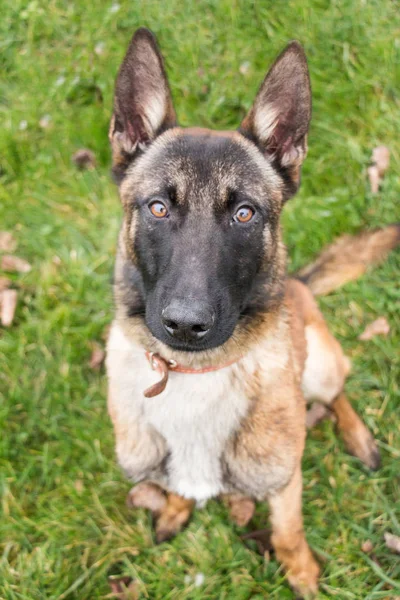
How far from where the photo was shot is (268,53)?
4.68 meters

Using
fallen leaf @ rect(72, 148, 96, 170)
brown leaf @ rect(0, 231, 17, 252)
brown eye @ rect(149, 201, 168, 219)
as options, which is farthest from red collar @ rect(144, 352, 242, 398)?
fallen leaf @ rect(72, 148, 96, 170)

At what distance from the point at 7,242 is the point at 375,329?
118 inches

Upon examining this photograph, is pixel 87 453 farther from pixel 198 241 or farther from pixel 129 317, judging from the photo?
pixel 198 241

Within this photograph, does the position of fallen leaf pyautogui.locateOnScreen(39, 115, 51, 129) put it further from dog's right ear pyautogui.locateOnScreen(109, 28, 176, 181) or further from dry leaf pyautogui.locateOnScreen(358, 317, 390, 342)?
dry leaf pyautogui.locateOnScreen(358, 317, 390, 342)

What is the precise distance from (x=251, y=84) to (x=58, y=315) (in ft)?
8.17

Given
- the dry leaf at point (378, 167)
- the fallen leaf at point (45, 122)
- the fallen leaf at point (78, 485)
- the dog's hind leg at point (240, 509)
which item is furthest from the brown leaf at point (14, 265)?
the dry leaf at point (378, 167)

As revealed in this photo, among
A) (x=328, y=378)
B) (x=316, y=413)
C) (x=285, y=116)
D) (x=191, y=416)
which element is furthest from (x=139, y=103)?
(x=316, y=413)

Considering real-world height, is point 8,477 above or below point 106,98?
below

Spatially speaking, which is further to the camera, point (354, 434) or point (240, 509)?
point (354, 434)

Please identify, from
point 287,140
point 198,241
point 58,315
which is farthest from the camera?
point 58,315

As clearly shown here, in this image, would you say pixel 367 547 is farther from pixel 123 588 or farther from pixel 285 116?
pixel 285 116

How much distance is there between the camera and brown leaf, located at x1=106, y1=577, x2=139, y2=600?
10.6 feet

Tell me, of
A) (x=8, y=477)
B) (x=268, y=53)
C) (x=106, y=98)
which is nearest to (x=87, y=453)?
(x=8, y=477)

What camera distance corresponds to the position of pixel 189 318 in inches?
85.7
